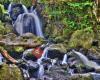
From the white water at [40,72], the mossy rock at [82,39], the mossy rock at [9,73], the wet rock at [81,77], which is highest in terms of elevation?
the mossy rock at [9,73]

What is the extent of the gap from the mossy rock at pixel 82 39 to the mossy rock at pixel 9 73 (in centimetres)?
592

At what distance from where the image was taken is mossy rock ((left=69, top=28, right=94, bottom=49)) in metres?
14.7

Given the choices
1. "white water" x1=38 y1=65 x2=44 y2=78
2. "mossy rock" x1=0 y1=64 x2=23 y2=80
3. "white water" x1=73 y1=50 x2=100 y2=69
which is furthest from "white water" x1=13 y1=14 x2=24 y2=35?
"mossy rock" x1=0 y1=64 x2=23 y2=80

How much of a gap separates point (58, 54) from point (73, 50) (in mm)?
983

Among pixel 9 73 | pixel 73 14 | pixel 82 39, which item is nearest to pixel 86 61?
pixel 82 39

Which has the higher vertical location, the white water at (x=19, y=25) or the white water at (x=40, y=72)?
the white water at (x=19, y=25)

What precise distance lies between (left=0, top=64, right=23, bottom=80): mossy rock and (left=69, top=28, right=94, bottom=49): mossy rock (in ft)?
Result: 19.4

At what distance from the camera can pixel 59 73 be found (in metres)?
11.6

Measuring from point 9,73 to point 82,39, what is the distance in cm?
665

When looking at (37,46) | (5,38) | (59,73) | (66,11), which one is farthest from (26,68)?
(66,11)

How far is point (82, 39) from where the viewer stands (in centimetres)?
1496

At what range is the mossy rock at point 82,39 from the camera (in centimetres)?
1467

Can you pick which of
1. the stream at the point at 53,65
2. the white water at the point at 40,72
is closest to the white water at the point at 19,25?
the stream at the point at 53,65

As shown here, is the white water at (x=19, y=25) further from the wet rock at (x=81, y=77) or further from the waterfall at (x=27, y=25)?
the wet rock at (x=81, y=77)
